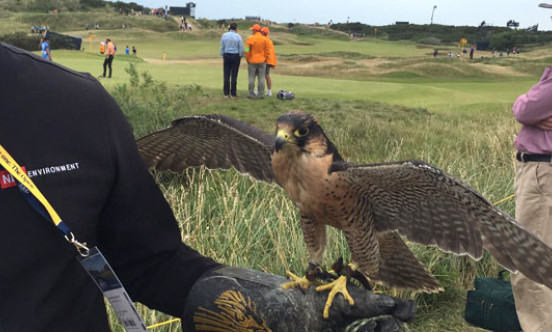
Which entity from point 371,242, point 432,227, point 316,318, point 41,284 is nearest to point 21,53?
point 41,284

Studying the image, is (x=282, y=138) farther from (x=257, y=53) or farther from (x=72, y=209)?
(x=257, y=53)

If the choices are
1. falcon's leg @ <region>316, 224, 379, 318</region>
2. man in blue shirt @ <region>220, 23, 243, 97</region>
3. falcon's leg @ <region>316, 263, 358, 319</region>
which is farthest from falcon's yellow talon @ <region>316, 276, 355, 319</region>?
man in blue shirt @ <region>220, 23, 243, 97</region>

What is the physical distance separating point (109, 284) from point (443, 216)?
1.07 metres

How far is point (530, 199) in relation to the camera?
105 inches

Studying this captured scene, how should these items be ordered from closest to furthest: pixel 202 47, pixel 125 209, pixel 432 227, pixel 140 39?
pixel 125 209, pixel 432 227, pixel 202 47, pixel 140 39

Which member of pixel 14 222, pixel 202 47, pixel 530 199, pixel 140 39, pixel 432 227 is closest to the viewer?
pixel 14 222

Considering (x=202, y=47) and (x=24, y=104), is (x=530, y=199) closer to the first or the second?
(x=24, y=104)

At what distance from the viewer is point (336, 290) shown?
47.0 inches

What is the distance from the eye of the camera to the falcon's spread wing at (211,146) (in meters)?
1.70

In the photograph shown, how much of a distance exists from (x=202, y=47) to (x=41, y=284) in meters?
24.9

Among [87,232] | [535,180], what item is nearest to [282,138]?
[87,232]

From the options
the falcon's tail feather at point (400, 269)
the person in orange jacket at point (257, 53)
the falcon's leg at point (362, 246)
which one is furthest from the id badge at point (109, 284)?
the person in orange jacket at point (257, 53)

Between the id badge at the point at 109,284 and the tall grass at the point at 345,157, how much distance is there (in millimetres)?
1365

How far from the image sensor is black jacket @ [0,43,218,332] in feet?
3.05
